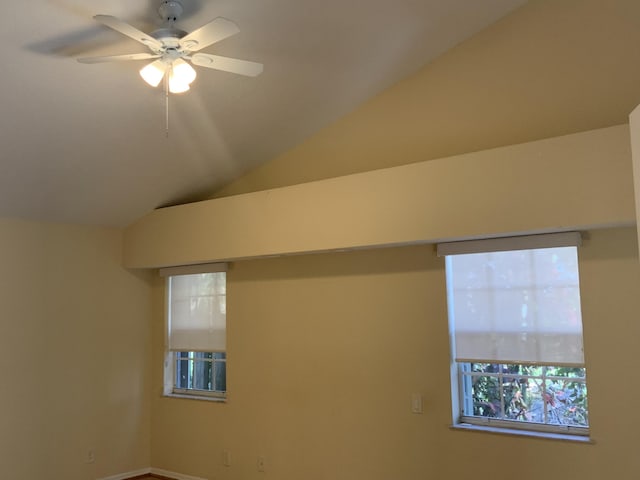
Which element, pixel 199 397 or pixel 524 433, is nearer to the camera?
pixel 524 433

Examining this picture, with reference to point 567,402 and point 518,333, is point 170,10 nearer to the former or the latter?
point 518,333

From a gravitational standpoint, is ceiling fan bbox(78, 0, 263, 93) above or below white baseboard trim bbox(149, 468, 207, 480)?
above

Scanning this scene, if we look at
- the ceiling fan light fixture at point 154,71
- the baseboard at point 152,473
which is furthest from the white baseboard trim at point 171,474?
the ceiling fan light fixture at point 154,71

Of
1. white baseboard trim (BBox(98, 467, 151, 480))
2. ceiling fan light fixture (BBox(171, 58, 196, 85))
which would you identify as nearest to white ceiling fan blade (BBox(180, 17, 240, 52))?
ceiling fan light fixture (BBox(171, 58, 196, 85))

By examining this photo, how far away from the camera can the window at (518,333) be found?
391 centimetres

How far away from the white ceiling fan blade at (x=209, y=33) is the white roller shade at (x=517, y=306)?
2.48 meters

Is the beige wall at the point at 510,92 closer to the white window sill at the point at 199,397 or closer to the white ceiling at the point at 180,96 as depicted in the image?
the white ceiling at the point at 180,96

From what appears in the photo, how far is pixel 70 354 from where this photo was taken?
219 inches

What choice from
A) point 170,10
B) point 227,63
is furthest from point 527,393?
point 170,10

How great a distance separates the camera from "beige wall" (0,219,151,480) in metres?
5.14

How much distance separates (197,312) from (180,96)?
2661mm

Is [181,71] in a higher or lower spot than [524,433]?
higher

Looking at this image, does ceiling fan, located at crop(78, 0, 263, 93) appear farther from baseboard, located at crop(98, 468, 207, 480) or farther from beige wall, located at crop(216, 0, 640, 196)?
baseboard, located at crop(98, 468, 207, 480)

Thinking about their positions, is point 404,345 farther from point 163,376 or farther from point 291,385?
point 163,376
